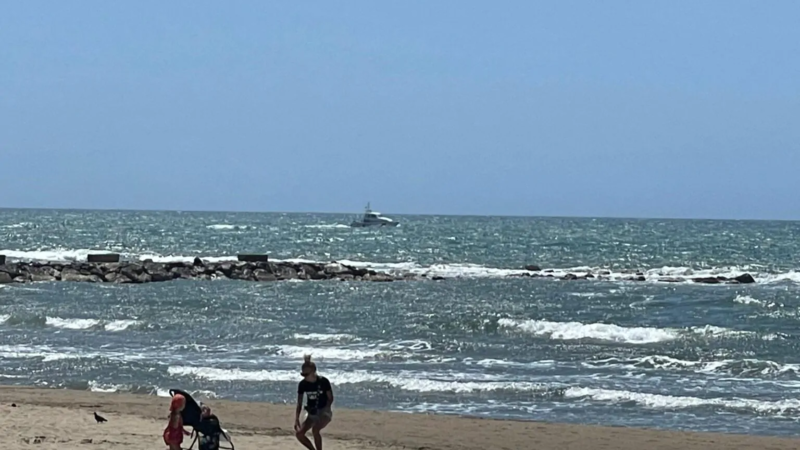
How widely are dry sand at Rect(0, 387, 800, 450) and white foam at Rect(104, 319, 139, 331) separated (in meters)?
12.1

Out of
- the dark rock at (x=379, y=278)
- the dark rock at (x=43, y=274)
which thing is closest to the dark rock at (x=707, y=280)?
the dark rock at (x=379, y=278)

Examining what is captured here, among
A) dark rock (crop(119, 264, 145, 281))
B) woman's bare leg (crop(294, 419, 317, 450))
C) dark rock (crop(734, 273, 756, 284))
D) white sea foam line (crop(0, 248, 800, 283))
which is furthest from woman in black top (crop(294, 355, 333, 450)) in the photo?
dark rock (crop(734, 273, 756, 284))

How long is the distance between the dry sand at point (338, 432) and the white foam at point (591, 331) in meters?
12.1

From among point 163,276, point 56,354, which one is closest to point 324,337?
point 56,354

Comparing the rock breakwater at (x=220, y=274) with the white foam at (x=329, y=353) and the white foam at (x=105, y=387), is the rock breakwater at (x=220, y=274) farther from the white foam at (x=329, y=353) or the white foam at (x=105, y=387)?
the white foam at (x=105, y=387)

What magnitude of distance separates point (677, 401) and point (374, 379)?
217 inches

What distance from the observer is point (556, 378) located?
21891 millimetres

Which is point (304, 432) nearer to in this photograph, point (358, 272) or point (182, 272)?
point (182, 272)

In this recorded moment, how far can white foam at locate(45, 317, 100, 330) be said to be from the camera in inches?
1196

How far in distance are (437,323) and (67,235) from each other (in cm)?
8130

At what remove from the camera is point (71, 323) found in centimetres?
3089

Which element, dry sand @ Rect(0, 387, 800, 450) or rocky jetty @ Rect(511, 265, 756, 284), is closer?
dry sand @ Rect(0, 387, 800, 450)

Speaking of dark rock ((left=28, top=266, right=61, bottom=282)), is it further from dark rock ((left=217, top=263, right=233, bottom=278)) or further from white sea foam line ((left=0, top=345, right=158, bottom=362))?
white sea foam line ((left=0, top=345, right=158, bottom=362))

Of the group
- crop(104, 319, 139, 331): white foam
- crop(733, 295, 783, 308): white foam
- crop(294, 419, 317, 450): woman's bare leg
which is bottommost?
crop(104, 319, 139, 331): white foam
